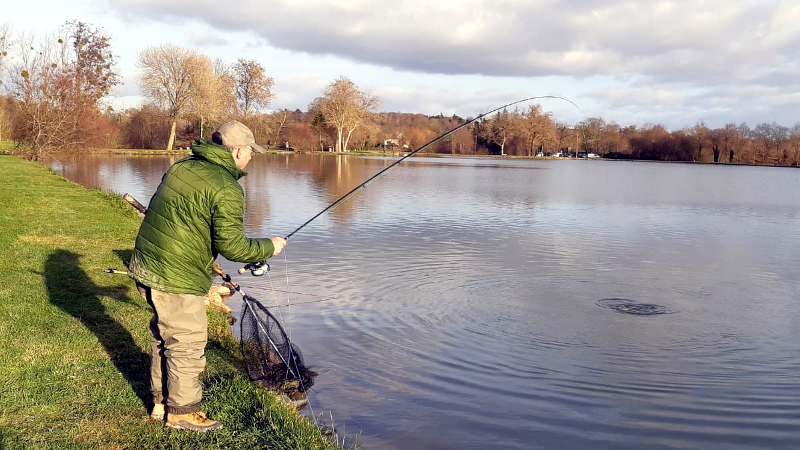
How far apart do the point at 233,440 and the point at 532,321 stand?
5.22 metres

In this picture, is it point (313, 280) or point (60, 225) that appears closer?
point (313, 280)

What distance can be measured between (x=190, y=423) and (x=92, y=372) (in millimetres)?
1354

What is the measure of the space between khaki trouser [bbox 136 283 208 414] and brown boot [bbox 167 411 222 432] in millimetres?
31

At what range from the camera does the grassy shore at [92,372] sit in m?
4.20

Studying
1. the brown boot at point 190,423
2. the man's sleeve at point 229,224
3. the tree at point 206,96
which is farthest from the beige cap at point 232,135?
the tree at point 206,96

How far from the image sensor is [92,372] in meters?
5.18

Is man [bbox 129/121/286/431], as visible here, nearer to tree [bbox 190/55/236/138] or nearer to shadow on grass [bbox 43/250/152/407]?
shadow on grass [bbox 43/250/152/407]

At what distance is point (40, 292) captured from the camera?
7367 millimetres

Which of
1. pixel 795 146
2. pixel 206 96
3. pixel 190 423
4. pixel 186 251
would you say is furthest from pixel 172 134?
pixel 795 146

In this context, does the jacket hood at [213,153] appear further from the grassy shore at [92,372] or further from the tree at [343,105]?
the tree at [343,105]

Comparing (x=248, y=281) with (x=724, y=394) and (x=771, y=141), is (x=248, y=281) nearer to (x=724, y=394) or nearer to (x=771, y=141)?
(x=724, y=394)

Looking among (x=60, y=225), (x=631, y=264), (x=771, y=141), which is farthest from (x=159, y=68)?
(x=771, y=141)

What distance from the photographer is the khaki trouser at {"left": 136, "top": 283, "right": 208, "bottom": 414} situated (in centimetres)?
430

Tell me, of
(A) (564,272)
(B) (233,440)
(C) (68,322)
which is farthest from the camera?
(A) (564,272)
